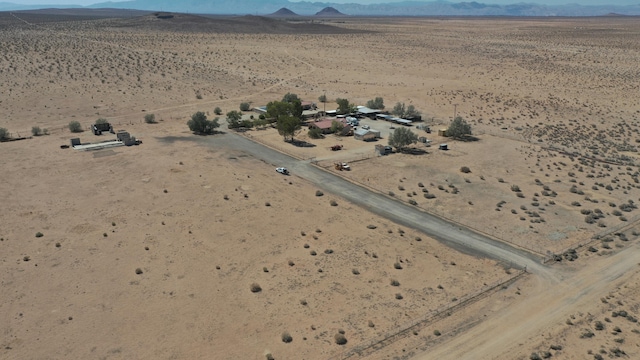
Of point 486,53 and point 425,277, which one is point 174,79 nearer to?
point 425,277

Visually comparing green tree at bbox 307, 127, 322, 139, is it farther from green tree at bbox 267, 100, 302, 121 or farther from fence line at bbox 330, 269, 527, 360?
fence line at bbox 330, 269, 527, 360

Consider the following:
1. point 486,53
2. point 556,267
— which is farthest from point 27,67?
point 486,53

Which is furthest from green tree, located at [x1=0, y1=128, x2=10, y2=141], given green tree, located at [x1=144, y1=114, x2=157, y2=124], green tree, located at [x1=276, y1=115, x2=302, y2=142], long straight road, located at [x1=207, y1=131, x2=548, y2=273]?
green tree, located at [x1=276, y1=115, x2=302, y2=142]

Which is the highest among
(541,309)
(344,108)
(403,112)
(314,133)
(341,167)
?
(344,108)

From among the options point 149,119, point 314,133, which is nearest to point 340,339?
point 314,133

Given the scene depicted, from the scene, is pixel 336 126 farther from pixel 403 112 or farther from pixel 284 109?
pixel 403 112

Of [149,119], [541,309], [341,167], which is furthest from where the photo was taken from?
[149,119]
